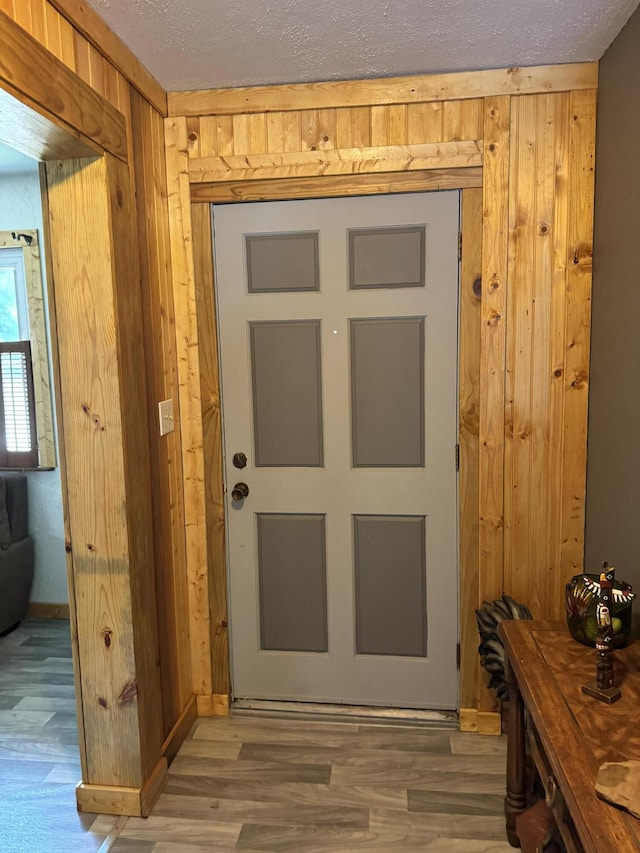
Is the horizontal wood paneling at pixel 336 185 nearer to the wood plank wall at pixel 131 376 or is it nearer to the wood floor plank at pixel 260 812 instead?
the wood plank wall at pixel 131 376

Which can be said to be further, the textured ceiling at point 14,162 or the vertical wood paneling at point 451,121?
the textured ceiling at point 14,162

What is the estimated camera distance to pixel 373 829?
1899mm

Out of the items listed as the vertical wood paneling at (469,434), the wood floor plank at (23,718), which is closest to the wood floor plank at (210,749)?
the wood floor plank at (23,718)

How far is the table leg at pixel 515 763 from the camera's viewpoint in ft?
5.74

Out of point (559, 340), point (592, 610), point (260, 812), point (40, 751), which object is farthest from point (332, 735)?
point (559, 340)

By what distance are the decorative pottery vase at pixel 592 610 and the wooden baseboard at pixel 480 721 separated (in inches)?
32.6

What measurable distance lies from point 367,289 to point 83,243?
3.32 feet

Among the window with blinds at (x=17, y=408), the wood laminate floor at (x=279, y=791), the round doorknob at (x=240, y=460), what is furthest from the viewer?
the window with blinds at (x=17, y=408)

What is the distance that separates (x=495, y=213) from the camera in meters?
2.15

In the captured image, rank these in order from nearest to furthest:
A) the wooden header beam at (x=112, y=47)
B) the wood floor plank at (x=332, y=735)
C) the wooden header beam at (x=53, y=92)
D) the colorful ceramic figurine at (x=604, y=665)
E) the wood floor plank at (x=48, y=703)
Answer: the wooden header beam at (x=53, y=92) < the colorful ceramic figurine at (x=604, y=665) < the wooden header beam at (x=112, y=47) < the wood floor plank at (x=332, y=735) < the wood floor plank at (x=48, y=703)

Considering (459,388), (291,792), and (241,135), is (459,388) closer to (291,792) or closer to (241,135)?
(241,135)

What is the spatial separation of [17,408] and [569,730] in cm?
320

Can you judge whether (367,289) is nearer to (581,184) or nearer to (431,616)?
(581,184)

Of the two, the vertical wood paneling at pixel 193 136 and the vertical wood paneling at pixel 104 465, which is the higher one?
the vertical wood paneling at pixel 193 136
